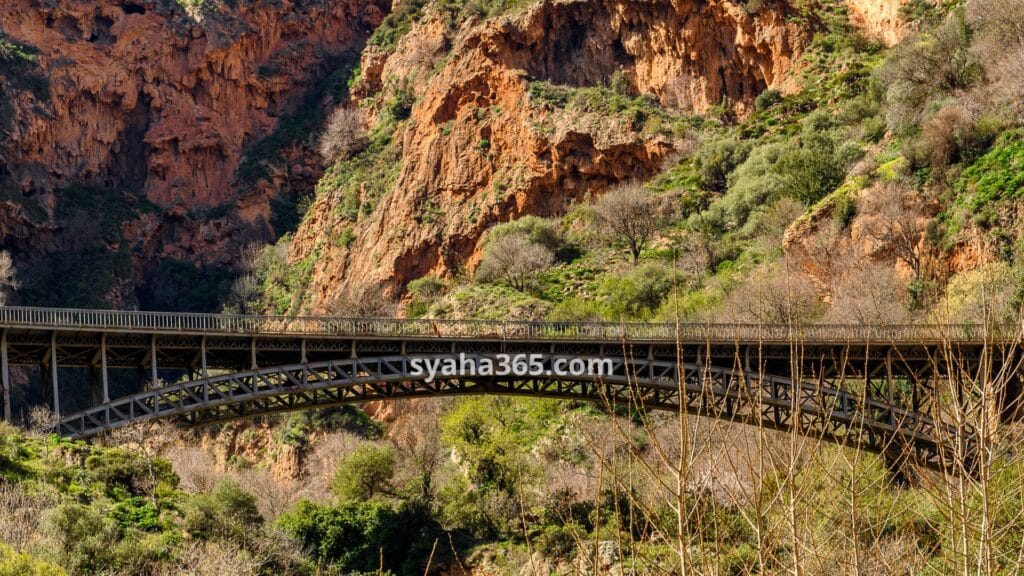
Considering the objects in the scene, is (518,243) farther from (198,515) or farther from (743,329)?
(198,515)

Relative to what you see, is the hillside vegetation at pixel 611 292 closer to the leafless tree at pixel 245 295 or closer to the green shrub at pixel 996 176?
the green shrub at pixel 996 176

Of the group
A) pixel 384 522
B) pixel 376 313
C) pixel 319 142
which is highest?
pixel 319 142

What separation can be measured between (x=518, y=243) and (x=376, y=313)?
1141cm

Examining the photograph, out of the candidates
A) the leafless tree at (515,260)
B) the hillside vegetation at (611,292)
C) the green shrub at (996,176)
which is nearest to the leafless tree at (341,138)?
the hillside vegetation at (611,292)

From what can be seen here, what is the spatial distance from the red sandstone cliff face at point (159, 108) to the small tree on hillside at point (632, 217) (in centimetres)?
3472

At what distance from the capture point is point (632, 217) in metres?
74.2

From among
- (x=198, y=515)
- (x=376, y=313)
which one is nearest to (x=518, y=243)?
(x=376, y=313)

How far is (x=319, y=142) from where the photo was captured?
10131 cm

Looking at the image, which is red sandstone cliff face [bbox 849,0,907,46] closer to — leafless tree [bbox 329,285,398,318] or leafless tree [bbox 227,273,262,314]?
leafless tree [bbox 329,285,398,318]

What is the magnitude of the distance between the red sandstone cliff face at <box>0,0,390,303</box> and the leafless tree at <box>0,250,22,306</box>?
5.64 m

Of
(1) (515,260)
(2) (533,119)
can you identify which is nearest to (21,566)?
(1) (515,260)

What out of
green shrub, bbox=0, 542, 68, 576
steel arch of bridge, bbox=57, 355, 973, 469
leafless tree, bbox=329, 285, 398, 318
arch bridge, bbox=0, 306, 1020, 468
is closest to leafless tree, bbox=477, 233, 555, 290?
leafless tree, bbox=329, 285, 398, 318

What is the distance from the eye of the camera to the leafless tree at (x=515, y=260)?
74.9 meters

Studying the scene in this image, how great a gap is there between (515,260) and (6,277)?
3280cm
